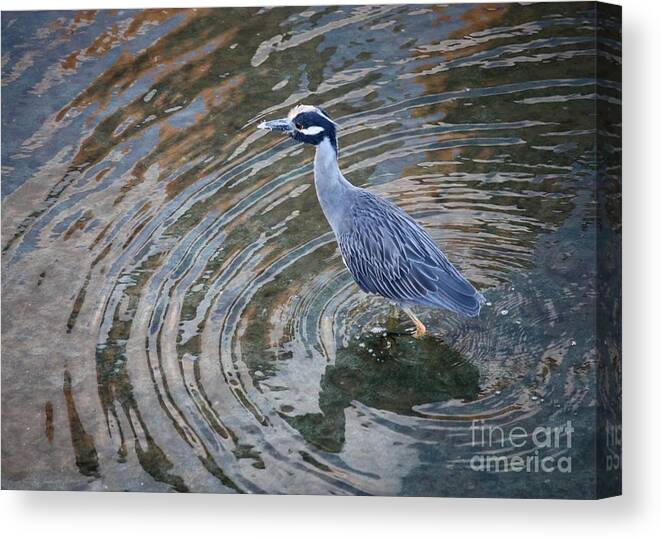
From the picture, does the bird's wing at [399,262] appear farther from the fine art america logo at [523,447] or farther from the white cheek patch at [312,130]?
the fine art america logo at [523,447]

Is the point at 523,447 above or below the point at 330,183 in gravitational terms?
below

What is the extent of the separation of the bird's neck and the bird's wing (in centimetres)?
7

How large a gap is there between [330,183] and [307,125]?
0.27 metres

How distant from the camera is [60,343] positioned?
4.82 meters

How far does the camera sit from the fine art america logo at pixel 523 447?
454 centimetres

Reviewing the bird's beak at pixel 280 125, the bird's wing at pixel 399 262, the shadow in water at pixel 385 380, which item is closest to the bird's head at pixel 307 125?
the bird's beak at pixel 280 125

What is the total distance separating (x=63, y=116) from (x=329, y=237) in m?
1.29

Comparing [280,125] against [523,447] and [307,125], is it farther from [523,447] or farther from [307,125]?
[523,447]

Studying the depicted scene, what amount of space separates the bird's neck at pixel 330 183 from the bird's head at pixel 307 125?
0.03m

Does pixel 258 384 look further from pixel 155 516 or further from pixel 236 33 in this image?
pixel 236 33

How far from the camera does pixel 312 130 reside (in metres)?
4.75

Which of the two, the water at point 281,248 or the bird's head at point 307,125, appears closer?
the water at point 281,248

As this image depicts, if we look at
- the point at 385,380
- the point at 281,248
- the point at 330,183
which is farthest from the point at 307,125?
the point at 385,380

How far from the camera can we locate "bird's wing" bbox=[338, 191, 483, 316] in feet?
15.1
